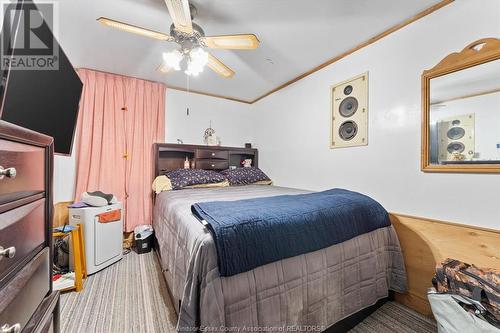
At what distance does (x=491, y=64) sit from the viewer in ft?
4.57

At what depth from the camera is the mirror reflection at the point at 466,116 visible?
1.38 meters

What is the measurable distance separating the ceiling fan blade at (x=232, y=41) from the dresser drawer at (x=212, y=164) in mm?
1949

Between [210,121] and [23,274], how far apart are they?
3.28 meters

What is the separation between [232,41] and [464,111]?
185 cm

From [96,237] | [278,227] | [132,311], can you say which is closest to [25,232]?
[278,227]

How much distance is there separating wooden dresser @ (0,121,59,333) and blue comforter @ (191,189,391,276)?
24.7 inches

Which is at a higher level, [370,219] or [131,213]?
[370,219]

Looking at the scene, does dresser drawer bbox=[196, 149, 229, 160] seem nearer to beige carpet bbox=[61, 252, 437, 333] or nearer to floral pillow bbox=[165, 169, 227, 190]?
floral pillow bbox=[165, 169, 227, 190]

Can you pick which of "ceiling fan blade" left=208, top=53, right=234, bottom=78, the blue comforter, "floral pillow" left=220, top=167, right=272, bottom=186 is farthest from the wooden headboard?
the blue comforter

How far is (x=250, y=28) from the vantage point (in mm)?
1887

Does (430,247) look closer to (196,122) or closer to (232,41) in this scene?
(232,41)

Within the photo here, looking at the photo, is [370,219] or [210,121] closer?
[370,219]

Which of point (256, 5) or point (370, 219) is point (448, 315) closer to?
point (370, 219)

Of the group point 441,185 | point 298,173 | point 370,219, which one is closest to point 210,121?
point 298,173
